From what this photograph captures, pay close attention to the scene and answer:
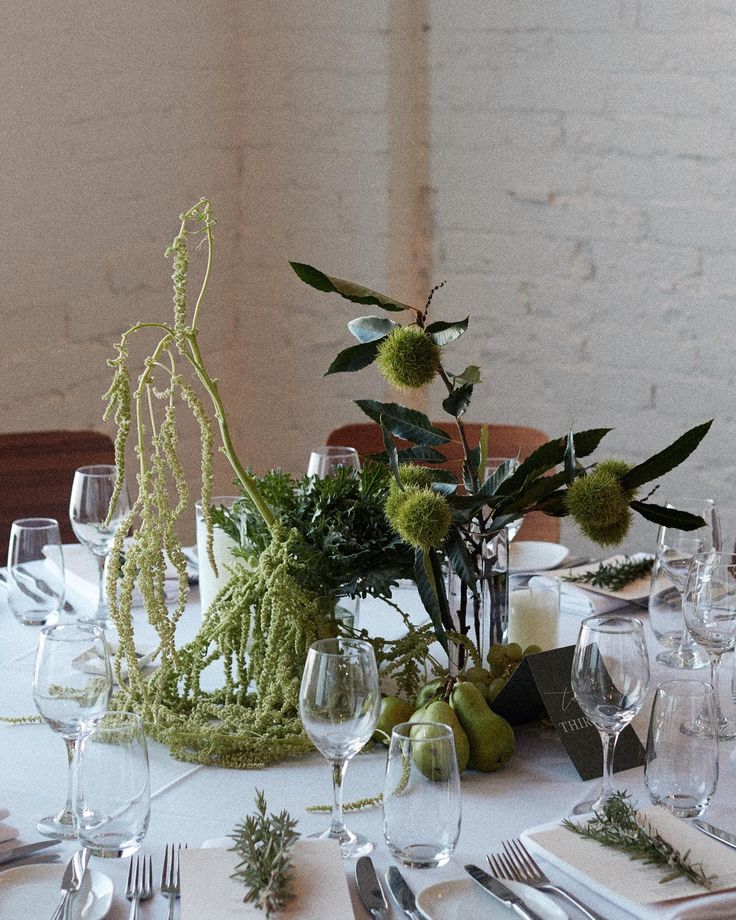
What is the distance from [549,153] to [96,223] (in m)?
1.03

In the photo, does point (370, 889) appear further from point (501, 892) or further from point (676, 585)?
point (676, 585)

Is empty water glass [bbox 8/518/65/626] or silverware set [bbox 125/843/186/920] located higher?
empty water glass [bbox 8/518/65/626]

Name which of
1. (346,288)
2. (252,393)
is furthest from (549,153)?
(346,288)

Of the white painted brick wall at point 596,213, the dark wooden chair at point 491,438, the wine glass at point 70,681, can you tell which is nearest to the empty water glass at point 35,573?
the wine glass at point 70,681

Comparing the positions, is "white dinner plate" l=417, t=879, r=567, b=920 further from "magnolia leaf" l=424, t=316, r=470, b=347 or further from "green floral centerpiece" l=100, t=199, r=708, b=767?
"magnolia leaf" l=424, t=316, r=470, b=347

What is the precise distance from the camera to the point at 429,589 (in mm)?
1142

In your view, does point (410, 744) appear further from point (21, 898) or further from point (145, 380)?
point (145, 380)

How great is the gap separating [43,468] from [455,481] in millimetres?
1256

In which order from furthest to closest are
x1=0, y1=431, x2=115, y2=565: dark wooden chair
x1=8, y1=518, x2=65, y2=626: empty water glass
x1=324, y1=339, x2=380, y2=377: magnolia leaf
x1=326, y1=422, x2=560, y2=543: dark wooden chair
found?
x1=326, y1=422, x2=560, y2=543: dark wooden chair
x1=0, y1=431, x2=115, y2=565: dark wooden chair
x1=8, y1=518, x2=65, y2=626: empty water glass
x1=324, y1=339, x2=380, y2=377: magnolia leaf

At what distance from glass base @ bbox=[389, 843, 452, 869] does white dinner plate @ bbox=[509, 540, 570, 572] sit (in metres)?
0.84

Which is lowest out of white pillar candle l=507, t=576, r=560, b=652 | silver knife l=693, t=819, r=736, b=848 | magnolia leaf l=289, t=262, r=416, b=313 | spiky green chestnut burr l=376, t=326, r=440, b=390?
silver knife l=693, t=819, r=736, b=848

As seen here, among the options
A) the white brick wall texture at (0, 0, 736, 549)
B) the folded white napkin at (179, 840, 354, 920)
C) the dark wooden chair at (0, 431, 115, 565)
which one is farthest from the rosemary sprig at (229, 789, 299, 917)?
the white brick wall texture at (0, 0, 736, 549)

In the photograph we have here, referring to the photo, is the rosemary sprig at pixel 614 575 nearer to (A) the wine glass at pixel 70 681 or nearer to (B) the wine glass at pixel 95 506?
(B) the wine glass at pixel 95 506

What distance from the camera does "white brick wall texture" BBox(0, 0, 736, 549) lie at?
257 cm
